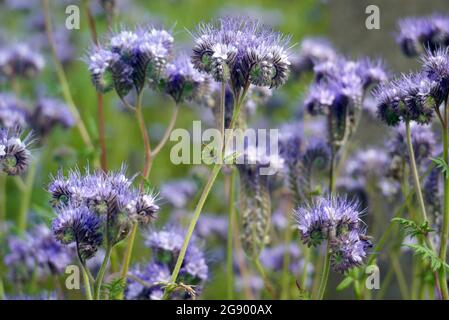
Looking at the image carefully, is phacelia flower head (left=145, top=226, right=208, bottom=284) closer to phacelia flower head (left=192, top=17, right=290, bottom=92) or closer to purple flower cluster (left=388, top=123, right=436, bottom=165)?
phacelia flower head (left=192, top=17, right=290, bottom=92)

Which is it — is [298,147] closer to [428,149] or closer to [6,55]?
[428,149]

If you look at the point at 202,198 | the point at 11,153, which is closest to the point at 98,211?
the point at 202,198

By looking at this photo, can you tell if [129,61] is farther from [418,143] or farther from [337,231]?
[418,143]

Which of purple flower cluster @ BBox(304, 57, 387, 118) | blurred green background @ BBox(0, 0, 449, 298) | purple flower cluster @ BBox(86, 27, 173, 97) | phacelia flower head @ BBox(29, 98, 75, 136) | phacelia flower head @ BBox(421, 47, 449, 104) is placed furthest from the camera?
blurred green background @ BBox(0, 0, 449, 298)

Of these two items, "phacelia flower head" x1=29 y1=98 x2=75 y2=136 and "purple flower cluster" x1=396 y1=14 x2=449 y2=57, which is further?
"phacelia flower head" x1=29 y1=98 x2=75 y2=136

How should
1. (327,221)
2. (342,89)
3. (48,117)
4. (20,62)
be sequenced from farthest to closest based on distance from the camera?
(20,62) → (48,117) → (342,89) → (327,221)

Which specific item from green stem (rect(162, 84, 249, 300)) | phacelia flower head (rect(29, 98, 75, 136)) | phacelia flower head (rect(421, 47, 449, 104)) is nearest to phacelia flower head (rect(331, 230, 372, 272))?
green stem (rect(162, 84, 249, 300))
